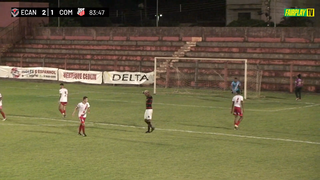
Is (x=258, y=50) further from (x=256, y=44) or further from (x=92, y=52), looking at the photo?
(x=92, y=52)

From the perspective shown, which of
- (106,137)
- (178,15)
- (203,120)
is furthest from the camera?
(178,15)

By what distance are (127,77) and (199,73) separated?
6.26 m

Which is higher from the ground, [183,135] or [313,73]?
[313,73]

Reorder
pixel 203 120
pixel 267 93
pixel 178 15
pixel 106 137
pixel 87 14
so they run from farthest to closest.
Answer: pixel 178 15
pixel 87 14
pixel 267 93
pixel 203 120
pixel 106 137

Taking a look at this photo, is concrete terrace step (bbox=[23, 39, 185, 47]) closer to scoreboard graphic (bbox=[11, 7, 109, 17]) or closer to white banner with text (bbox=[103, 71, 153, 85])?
scoreboard graphic (bbox=[11, 7, 109, 17])

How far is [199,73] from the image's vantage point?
47156mm

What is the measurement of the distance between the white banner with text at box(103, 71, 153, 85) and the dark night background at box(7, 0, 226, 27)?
18.8 m

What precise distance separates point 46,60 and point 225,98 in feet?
77.1

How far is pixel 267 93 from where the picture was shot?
139 ft

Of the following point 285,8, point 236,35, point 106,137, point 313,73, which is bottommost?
point 106,137

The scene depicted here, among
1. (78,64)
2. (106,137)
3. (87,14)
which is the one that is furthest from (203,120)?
(87,14)

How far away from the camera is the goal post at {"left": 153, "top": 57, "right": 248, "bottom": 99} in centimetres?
4575

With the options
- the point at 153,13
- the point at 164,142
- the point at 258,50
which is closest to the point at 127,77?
the point at 258,50

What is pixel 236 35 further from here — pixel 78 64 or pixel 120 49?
pixel 78 64
